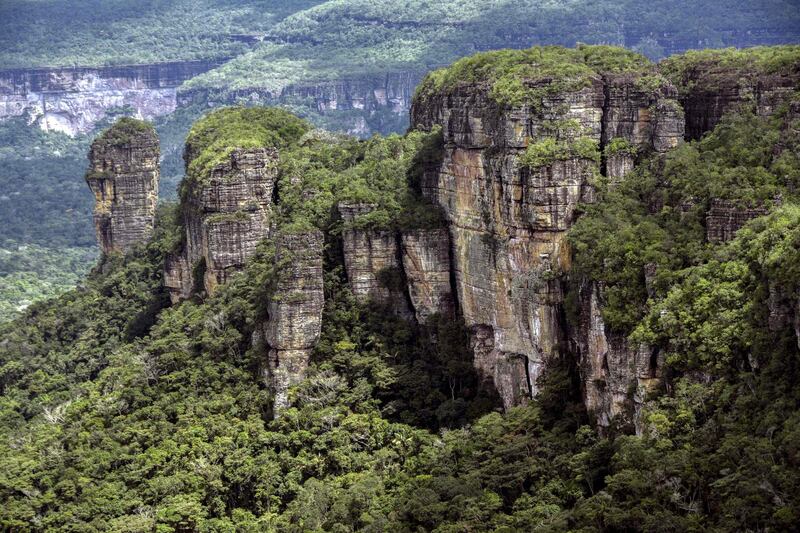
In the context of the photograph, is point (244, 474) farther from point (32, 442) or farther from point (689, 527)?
point (689, 527)

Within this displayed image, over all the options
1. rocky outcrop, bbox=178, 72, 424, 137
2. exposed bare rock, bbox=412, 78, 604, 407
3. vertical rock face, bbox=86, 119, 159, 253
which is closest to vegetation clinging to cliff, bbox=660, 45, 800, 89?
exposed bare rock, bbox=412, 78, 604, 407

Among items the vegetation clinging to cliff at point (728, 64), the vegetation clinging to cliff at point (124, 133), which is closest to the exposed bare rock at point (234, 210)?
the vegetation clinging to cliff at point (728, 64)

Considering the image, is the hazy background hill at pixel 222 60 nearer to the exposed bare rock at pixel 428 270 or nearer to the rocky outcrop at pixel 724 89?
the exposed bare rock at pixel 428 270

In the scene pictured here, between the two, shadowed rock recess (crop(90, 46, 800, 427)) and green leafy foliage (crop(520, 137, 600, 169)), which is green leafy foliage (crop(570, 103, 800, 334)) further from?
green leafy foliage (crop(520, 137, 600, 169))

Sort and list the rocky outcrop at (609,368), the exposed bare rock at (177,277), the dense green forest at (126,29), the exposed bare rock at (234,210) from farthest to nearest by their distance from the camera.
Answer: the dense green forest at (126,29) → the exposed bare rock at (177,277) → the exposed bare rock at (234,210) → the rocky outcrop at (609,368)

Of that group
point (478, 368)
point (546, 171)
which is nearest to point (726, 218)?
point (546, 171)
